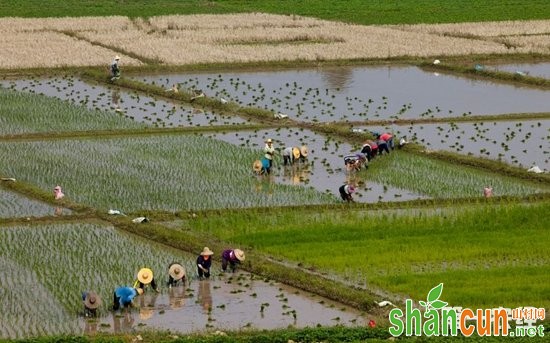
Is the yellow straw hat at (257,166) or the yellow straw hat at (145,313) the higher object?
the yellow straw hat at (257,166)

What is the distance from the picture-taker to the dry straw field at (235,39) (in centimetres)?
2883

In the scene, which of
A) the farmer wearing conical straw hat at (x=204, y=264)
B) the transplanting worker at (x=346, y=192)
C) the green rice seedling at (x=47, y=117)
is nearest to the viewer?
the farmer wearing conical straw hat at (x=204, y=264)

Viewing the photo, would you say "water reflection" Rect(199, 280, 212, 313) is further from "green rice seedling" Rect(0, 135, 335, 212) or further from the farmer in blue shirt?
"green rice seedling" Rect(0, 135, 335, 212)

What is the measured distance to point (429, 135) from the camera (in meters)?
21.0

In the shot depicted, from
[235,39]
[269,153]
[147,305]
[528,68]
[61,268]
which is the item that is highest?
[235,39]

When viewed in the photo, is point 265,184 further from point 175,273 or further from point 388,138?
point 175,273

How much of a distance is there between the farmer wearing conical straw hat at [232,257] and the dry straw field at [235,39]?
14533 millimetres

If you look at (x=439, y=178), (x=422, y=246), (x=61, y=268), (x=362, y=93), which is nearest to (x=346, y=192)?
(x=439, y=178)

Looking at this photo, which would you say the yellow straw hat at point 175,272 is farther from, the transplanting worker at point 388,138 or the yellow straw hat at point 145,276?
the transplanting worker at point 388,138

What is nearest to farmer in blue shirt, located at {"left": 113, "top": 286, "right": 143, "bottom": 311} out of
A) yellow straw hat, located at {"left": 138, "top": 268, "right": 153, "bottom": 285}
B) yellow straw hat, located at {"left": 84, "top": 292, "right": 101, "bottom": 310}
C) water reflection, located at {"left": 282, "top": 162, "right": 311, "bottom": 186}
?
yellow straw hat, located at {"left": 84, "top": 292, "right": 101, "bottom": 310}

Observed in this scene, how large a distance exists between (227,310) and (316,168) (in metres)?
6.44

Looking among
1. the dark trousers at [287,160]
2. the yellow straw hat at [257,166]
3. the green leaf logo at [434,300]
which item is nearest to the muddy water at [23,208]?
the yellow straw hat at [257,166]

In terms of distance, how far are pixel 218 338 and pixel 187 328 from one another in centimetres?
85

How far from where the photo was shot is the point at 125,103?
23922 mm
